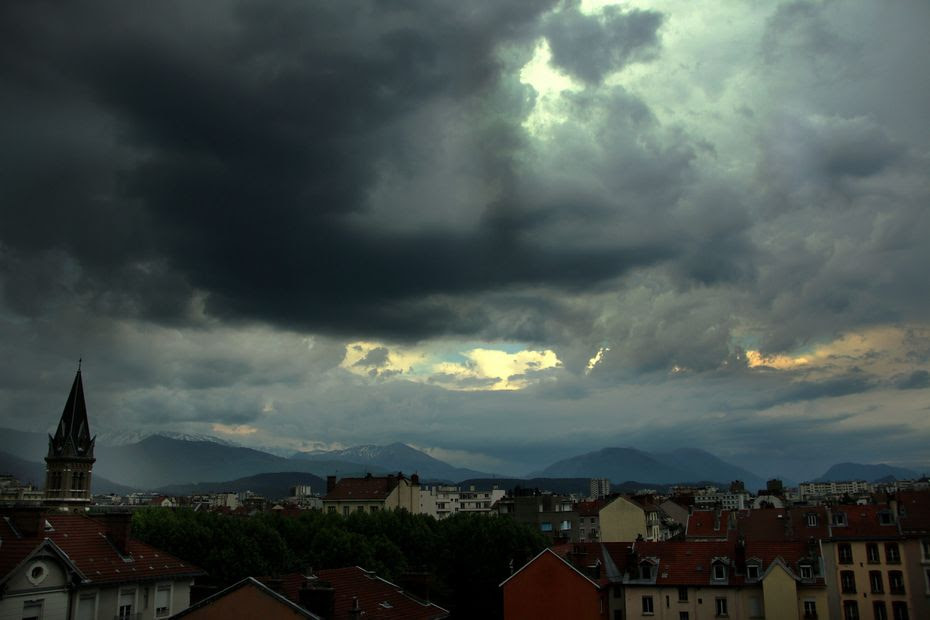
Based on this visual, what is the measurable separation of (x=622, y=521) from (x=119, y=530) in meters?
102

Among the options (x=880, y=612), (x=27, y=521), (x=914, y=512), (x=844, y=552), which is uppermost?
(x=27, y=521)

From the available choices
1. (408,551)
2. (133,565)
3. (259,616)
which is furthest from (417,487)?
(259,616)

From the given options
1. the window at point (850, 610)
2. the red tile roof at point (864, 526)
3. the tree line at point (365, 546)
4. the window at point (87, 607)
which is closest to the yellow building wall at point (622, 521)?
the tree line at point (365, 546)

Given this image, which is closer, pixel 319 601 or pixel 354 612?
pixel 354 612

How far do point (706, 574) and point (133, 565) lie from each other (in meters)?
50.9

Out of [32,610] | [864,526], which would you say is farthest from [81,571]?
[864,526]

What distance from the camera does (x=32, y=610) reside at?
4469 cm

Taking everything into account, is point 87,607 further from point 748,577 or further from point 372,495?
point 372,495

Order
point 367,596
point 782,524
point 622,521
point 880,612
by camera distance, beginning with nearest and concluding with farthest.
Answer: point 367,596 < point 880,612 < point 782,524 < point 622,521

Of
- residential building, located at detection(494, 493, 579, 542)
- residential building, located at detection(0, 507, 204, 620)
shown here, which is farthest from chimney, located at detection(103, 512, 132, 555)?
residential building, located at detection(494, 493, 579, 542)

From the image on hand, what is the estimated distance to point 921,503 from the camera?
8438cm

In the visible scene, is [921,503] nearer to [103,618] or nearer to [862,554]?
[862,554]

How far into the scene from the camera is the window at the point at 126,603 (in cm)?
5016

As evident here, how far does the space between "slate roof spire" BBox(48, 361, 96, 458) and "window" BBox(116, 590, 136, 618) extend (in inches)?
3398
